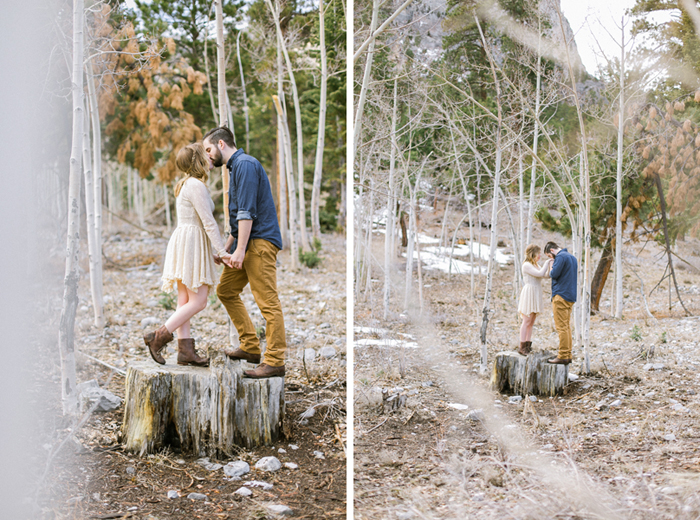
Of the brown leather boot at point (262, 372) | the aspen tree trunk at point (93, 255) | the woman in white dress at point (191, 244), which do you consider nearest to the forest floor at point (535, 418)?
the brown leather boot at point (262, 372)

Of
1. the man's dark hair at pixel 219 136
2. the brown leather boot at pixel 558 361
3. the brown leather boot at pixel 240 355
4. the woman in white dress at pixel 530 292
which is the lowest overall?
the brown leather boot at pixel 240 355

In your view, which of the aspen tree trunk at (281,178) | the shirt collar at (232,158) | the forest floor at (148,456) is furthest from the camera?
the aspen tree trunk at (281,178)

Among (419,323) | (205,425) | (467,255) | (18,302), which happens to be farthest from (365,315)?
(18,302)

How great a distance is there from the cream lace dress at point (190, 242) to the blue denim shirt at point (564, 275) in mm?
1440

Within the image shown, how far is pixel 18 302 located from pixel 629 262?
2639 mm

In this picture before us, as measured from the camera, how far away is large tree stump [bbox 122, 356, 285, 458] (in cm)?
224

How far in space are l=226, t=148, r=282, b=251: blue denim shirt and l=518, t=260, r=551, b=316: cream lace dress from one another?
1122 mm

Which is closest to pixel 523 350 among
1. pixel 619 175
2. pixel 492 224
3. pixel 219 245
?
pixel 492 224

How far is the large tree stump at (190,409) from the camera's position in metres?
2.24

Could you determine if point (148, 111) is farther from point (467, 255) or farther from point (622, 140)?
point (622, 140)

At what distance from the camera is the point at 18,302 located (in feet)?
7.22

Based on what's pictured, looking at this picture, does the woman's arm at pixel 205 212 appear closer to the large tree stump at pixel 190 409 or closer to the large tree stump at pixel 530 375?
the large tree stump at pixel 190 409

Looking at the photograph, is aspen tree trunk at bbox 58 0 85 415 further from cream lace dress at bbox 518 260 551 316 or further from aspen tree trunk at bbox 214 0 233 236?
cream lace dress at bbox 518 260 551 316

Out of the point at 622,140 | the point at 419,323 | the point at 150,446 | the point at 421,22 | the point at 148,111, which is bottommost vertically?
the point at 150,446
